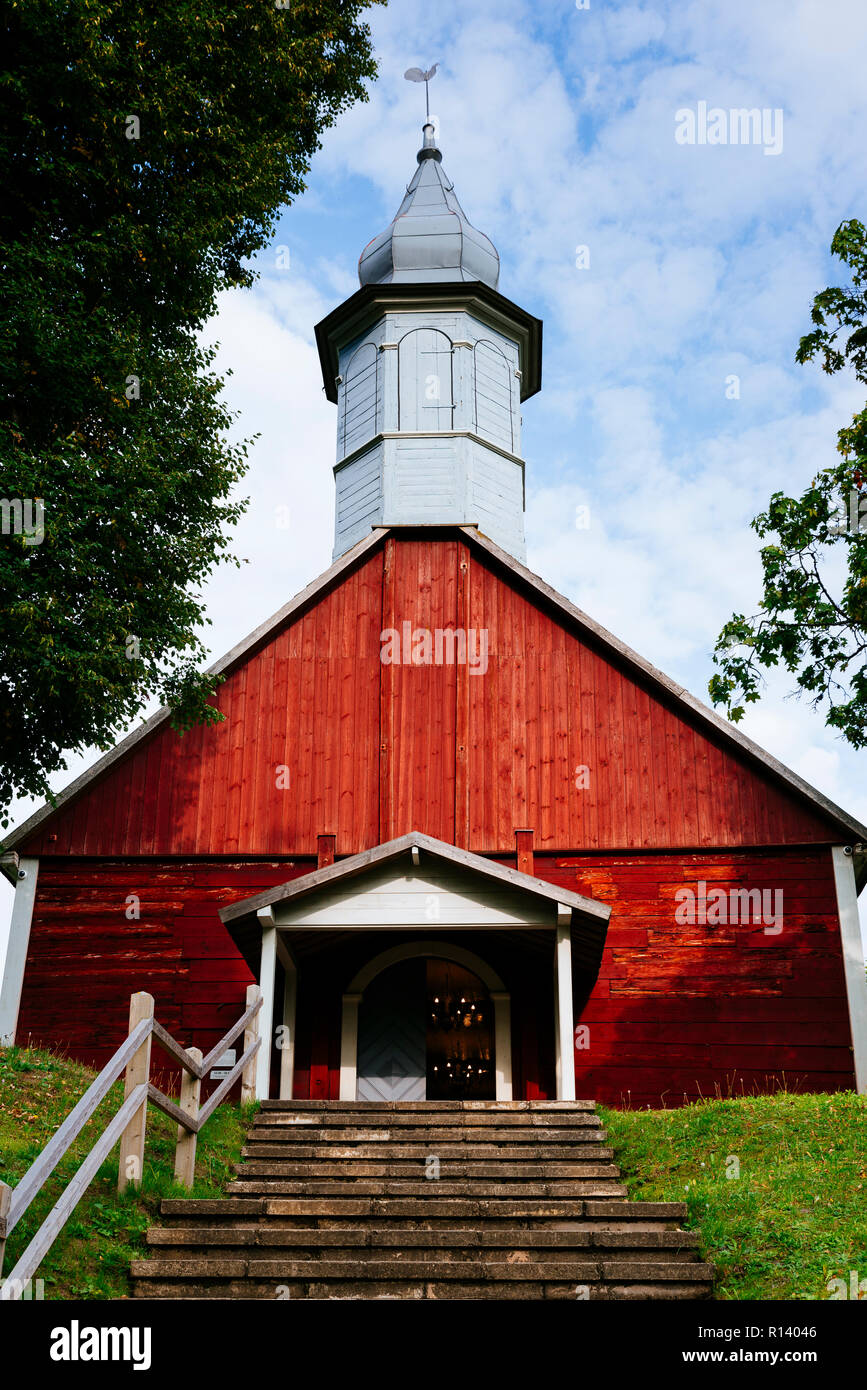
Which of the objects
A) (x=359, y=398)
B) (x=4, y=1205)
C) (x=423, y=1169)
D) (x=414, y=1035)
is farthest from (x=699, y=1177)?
(x=359, y=398)

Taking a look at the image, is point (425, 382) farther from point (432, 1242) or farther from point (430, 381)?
point (432, 1242)

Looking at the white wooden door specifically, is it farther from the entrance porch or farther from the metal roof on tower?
the metal roof on tower

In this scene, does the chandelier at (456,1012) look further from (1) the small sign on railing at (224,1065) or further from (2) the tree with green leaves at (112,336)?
(2) the tree with green leaves at (112,336)

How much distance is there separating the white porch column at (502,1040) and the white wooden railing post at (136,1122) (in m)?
6.68

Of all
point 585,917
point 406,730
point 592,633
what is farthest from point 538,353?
point 585,917

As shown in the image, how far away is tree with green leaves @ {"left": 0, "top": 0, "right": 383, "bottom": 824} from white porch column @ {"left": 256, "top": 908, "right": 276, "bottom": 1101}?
7.73 feet

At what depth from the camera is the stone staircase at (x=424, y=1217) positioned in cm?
600

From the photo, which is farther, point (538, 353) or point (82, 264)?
point (538, 353)

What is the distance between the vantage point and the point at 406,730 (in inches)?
602

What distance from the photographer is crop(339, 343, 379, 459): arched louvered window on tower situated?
1847 cm

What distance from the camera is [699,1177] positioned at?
26.2 feet

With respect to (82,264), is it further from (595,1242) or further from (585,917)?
(595,1242)

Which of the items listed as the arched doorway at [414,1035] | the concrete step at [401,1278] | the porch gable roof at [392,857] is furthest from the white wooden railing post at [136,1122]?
the arched doorway at [414,1035]
